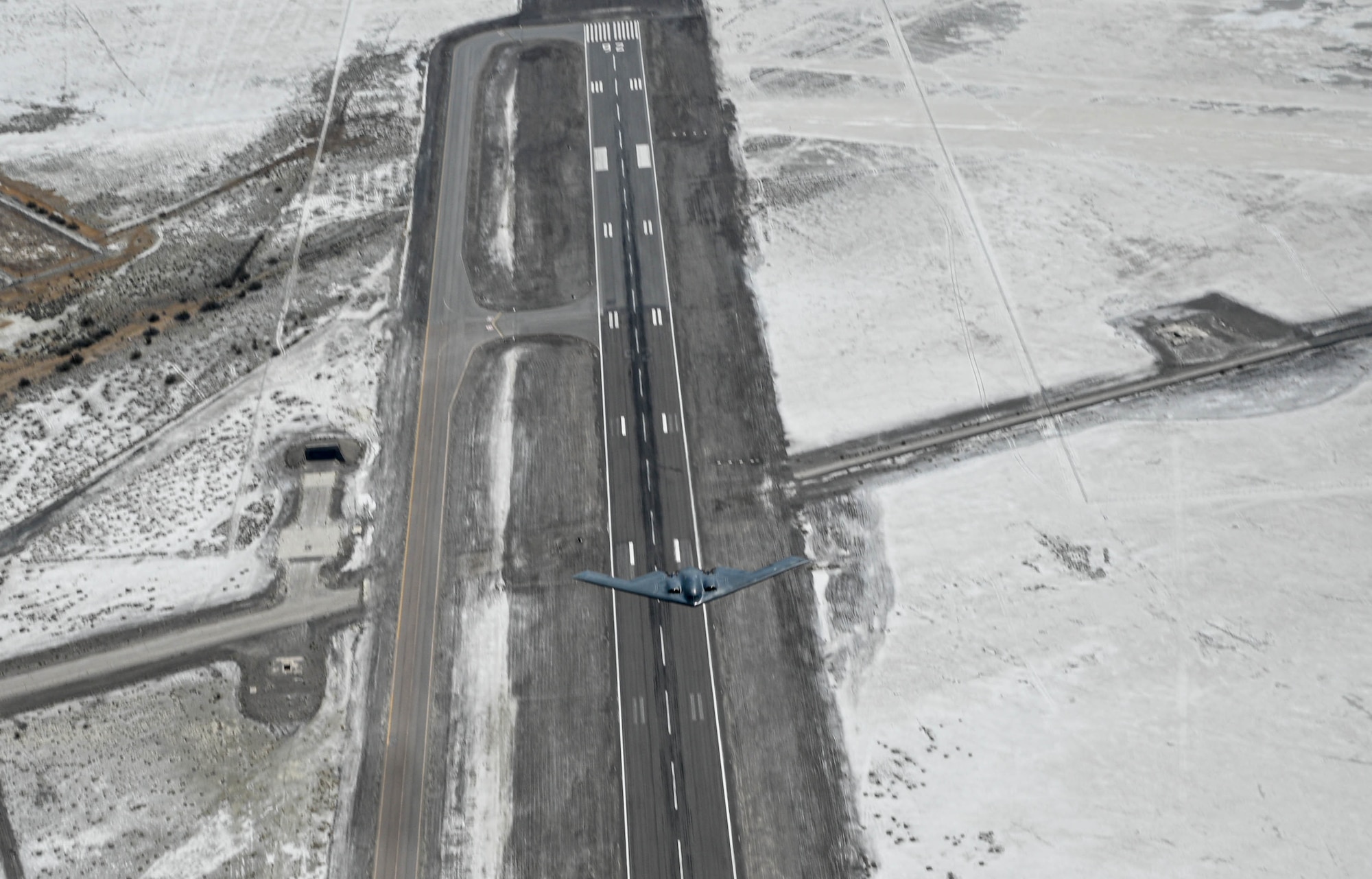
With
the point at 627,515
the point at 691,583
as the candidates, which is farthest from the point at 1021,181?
the point at 691,583

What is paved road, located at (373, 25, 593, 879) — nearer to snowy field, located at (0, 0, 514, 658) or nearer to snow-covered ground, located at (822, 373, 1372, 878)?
snowy field, located at (0, 0, 514, 658)

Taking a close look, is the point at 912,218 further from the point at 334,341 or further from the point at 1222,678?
the point at 334,341

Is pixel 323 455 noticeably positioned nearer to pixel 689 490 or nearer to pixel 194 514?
pixel 194 514

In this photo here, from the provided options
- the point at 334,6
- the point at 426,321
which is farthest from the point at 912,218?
the point at 334,6

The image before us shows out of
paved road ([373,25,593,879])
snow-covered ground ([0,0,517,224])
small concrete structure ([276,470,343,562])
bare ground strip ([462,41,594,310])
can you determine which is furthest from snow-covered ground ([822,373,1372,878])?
snow-covered ground ([0,0,517,224])

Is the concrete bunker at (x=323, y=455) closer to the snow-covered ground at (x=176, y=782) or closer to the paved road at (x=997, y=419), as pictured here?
the snow-covered ground at (x=176, y=782)

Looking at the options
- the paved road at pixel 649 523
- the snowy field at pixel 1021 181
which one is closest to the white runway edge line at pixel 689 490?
the paved road at pixel 649 523
